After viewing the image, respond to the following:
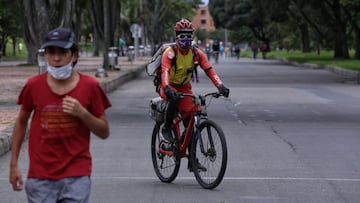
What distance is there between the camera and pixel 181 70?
761 centimetres

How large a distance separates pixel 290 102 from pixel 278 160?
8.76 meters

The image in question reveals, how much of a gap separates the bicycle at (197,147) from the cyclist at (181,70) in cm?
11

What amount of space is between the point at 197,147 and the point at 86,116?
138 inches

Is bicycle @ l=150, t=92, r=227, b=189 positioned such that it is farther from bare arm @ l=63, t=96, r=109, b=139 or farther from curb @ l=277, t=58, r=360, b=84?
curb @ l=277, t=58, r=360, b=84

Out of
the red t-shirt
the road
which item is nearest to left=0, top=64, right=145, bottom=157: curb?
the road

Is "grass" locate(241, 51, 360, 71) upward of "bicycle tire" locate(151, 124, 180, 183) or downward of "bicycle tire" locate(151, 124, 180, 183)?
downward

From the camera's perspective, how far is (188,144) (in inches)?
300

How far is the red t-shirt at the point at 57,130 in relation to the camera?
4254 millimetres

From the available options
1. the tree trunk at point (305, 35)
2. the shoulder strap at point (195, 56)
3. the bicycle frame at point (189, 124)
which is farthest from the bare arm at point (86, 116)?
the tree trunk at point (305, 35)

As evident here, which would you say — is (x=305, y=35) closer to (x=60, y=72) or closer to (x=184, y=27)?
(x=184, y=27)

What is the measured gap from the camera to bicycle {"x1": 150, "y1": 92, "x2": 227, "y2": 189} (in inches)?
285

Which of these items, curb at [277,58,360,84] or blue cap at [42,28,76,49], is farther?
curb at [277,58,360,84]

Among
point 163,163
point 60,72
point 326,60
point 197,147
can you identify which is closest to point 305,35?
point 326,60

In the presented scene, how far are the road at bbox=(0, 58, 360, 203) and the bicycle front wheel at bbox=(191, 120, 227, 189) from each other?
6.3 inches
